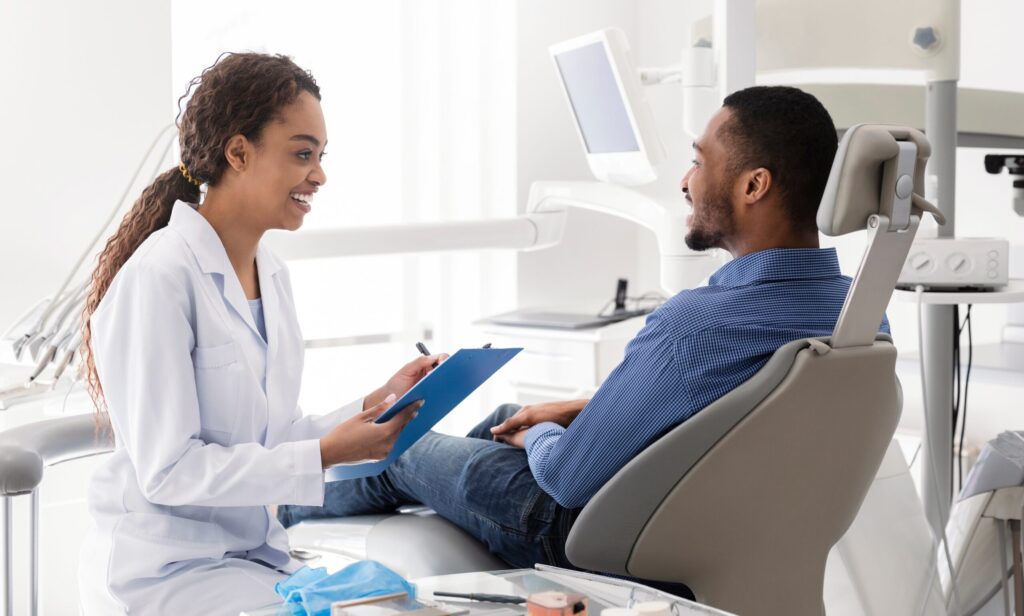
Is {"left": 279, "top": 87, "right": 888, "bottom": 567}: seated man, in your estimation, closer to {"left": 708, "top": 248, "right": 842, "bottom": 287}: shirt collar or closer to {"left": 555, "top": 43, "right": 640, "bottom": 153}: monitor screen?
{"left": 708, "top": 248, "right": 842, "bottom": 287}: shirt collar

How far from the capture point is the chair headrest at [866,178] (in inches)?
48.4

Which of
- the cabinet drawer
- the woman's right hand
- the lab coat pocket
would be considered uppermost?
the lab coat pocket

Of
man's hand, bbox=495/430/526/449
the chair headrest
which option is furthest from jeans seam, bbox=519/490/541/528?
the chair headrest

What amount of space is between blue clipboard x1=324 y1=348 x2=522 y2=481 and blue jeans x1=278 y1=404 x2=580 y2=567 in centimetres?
17

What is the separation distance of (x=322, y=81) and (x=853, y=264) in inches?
73.1

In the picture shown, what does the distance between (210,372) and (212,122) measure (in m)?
0.32

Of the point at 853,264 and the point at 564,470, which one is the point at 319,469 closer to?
the point at 564,470

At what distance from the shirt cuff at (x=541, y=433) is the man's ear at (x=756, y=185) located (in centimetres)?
42

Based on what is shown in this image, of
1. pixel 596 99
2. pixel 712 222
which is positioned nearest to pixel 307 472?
pixel 712 222

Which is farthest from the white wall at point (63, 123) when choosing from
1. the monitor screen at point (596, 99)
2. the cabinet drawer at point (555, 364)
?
the cabinet drawer at point (555, 364)

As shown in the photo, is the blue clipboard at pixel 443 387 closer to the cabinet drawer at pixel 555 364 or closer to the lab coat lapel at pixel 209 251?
the lab coat lapel at pixel 209 251

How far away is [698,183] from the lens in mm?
1579

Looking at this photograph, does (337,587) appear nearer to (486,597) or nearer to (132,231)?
(486,597)

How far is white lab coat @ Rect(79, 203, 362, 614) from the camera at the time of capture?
1.29 m
